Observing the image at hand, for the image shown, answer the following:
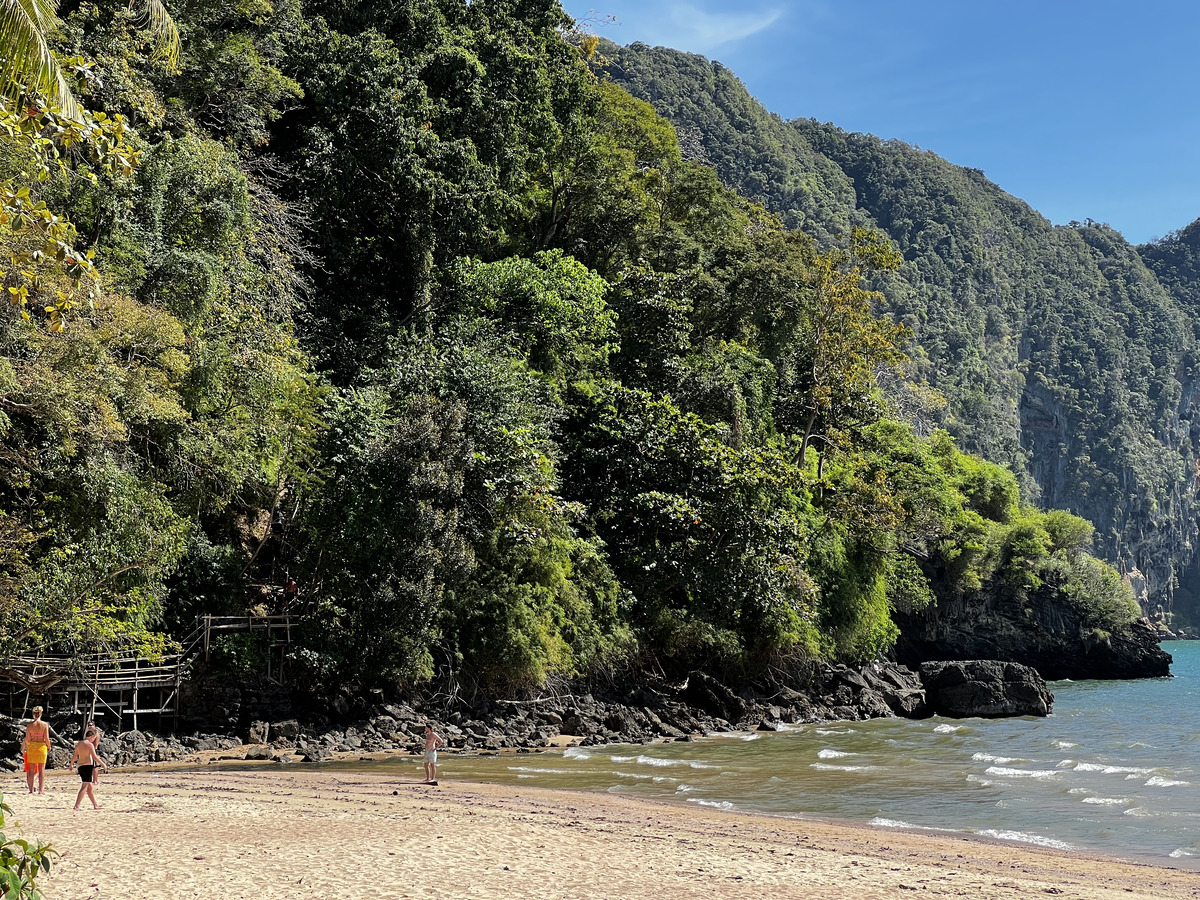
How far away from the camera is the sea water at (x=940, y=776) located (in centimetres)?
1587

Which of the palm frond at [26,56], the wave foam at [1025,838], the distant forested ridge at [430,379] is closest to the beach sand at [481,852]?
the wave foam at [1025,838]

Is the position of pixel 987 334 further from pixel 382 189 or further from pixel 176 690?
pixel 176 690

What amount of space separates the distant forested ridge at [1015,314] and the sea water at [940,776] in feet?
312

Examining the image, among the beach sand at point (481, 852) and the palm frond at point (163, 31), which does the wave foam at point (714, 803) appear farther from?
the palm frond at point (163, 31)

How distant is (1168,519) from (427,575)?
142155 mm

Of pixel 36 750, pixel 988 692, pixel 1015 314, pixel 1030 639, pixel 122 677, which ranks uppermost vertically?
pixel 1015 314

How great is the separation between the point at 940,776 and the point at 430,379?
14365mm

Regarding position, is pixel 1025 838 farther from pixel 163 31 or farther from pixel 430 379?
pixel 163 31

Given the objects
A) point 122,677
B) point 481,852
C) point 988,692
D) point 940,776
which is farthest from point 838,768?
point 122,677

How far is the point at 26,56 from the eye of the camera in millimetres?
6914

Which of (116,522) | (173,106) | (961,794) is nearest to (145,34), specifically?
(173,106)

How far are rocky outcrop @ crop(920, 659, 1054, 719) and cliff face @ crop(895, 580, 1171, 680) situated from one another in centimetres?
1598

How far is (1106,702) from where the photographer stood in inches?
1540

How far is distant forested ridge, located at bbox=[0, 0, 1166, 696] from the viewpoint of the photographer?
18891 millimetres
